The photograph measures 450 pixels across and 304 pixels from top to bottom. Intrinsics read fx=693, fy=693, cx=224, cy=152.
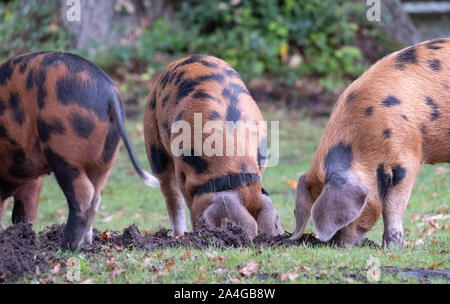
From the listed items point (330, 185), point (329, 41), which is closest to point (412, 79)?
point (330, 185)

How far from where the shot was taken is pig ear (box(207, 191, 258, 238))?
19.6 feet

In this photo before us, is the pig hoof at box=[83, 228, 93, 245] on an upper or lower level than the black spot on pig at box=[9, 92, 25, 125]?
lower

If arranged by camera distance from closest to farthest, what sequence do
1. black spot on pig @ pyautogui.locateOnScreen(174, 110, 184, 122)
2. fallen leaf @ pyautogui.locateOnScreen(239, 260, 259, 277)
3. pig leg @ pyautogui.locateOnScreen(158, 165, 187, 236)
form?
1. fallen leaf @ pyautogui.locateOnScreen(239, 260, 259, 277)
2. black spot on pig @ pyautogui.locateOnScreen(174, 110, 184, 122)
3. pig leg @ pyautogui.locateOnScreen(158, 165, 187, 236)

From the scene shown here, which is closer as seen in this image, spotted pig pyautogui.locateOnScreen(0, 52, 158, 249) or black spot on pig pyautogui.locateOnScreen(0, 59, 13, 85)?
spotted pig pyautogui.locateOnScreen(0, 52, 158, 249)

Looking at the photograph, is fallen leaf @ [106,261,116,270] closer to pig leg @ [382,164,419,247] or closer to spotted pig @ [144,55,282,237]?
spotted pig @ [144,55,282,237]

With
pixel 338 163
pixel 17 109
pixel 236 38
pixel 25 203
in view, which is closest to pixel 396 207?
pixel 338 163

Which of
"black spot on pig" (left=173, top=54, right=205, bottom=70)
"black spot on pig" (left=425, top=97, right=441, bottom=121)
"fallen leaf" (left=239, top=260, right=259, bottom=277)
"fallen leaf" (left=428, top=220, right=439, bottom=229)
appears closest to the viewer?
"fallen leaf" (left=239, top=260, right=259, bottom=277)

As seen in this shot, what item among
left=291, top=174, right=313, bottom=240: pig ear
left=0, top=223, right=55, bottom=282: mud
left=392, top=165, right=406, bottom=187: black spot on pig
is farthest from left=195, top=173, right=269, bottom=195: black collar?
left=0, top=223, right=55, bottom=282: mud

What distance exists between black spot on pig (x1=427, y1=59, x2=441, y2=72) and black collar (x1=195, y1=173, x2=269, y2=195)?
200cm

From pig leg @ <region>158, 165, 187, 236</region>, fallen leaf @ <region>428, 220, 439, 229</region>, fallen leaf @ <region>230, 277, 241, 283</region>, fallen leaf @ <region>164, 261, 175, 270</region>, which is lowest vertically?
fallen leaf @ <region>428, 220, 439, 229</region>

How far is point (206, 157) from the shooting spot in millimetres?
6262

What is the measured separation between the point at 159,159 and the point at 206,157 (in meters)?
1.13

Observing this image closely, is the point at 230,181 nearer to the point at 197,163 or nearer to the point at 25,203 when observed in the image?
the point at 197,163

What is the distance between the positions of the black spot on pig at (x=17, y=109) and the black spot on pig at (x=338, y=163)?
2666 millimetres
